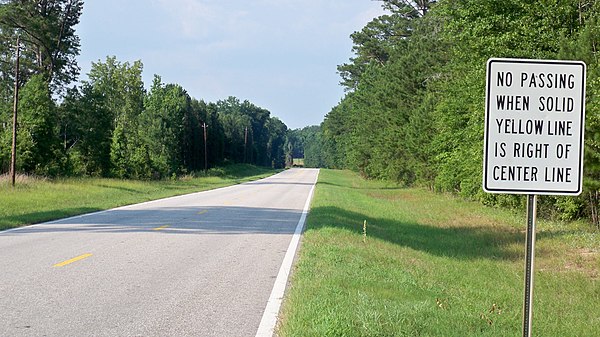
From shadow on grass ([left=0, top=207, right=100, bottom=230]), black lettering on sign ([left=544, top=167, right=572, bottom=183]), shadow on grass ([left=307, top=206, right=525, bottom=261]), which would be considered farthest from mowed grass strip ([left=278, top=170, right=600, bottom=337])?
shadow on grass ([left=0, top=207, right=100, bottom=230])

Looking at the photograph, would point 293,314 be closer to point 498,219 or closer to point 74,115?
point 498,219

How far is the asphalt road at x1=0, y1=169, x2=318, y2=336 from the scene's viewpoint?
6902mm

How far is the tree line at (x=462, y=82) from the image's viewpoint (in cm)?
1938

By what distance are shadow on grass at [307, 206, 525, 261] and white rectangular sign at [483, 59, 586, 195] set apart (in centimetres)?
1080

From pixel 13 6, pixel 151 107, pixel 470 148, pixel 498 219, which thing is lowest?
pixel 498 219

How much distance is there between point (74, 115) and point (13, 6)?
44.7 feet

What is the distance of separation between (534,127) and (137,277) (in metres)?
6.91

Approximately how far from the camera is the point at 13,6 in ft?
170

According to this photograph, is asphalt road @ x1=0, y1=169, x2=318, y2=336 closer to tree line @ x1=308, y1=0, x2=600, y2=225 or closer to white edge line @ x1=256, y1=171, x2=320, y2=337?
white edge line @ x1=256, y1=171, x2=320, y2=337

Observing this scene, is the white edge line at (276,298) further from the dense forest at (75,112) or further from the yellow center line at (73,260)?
the dense forest at (75,112)

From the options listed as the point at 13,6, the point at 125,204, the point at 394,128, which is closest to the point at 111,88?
Answer: the point at 13,6

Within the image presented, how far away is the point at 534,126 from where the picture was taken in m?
4.68

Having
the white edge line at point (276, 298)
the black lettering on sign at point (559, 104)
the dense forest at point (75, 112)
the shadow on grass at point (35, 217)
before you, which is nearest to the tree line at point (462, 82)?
the white edge line at point (276, 298)

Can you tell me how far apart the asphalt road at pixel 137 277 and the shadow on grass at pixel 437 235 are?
8.99ft
